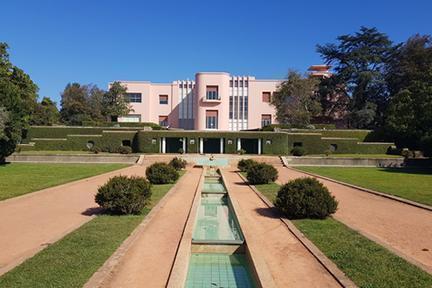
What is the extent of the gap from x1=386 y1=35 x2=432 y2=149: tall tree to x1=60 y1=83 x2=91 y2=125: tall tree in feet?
155

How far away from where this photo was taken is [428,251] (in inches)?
281

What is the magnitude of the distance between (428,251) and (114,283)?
229 inches

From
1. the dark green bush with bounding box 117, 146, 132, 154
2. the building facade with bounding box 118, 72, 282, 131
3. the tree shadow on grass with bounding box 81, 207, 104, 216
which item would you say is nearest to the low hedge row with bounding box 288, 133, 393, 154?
the dark green bush with bounding box 117, 146, 132, 154

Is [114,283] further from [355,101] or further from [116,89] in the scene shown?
[355,101]

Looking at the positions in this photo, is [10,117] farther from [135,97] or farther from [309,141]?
[135,97]

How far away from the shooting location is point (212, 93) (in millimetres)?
60906

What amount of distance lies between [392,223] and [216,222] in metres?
4.72

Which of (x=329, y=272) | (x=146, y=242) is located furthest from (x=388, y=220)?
(x=146, y=242)

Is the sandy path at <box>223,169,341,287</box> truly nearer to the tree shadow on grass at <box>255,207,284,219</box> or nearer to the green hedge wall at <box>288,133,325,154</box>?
the tree shadow on grass at <box>255,207,284,219</box>

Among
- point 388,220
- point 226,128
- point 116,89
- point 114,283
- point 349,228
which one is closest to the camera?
point 114,283

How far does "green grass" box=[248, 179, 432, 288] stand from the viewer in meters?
5.40

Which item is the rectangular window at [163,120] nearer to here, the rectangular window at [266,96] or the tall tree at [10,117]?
the rectangular window at [266,96]

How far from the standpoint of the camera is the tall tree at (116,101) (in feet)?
190

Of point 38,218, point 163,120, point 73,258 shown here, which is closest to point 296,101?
point 163,120
